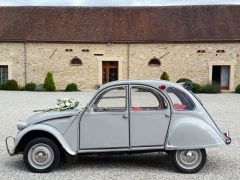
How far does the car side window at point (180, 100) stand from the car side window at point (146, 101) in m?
0.18

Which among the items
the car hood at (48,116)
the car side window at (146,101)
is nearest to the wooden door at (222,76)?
the car side window at (146,101)

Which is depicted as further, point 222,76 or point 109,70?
point 109,70

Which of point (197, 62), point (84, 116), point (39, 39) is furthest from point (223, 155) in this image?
point (39, 39)

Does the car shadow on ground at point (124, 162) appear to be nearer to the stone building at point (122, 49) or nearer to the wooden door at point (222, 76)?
the stone building at point (122, 49)

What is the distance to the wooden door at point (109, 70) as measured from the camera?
2330 centimetres

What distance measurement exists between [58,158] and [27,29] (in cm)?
1934

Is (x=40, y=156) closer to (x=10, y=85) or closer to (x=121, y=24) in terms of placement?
(x=10, y=85)

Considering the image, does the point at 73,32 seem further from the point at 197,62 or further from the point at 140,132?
the point at 140,132

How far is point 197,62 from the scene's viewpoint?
22.6 m

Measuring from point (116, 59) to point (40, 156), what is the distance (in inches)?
702

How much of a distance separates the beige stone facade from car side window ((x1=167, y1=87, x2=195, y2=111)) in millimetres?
17161

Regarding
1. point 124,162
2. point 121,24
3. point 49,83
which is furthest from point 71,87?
point 124,162

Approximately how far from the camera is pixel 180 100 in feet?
18.2

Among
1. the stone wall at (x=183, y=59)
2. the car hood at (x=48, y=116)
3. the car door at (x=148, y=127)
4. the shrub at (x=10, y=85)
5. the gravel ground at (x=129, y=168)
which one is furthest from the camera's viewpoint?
the stone wall at (x=183, y=59)
